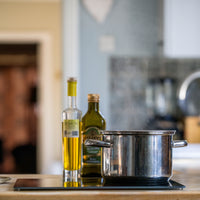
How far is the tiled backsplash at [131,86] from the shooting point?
134 inches

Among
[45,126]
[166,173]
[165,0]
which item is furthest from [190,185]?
[45,126]

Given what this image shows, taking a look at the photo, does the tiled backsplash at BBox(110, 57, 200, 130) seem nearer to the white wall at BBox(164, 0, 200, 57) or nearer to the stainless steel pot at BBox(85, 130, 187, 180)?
the white wall at BBox(164, 0, 200, 57)

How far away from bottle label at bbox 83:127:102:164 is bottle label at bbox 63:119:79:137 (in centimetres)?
10

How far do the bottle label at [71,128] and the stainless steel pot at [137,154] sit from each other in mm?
91

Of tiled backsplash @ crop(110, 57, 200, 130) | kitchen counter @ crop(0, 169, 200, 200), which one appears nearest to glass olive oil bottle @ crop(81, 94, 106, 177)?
kitchen counter @ crop(0, 169, 200, 200)

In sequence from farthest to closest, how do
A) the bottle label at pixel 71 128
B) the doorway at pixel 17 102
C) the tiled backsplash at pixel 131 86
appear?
the doorway at pixel 17 102 → the tiled backsplash at pixel 131 86 → the bottle label at pixel 71 128

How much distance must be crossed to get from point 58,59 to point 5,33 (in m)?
0.76

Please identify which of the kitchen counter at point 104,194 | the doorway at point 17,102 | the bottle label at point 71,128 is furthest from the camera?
the doorway at point 17,102

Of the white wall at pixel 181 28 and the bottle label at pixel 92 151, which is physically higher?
the white wall at pixel 181 28

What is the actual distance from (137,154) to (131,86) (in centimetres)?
243

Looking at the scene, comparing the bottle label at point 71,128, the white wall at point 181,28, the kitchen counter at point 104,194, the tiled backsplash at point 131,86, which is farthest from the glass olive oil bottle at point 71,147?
the white wall at point 181,28

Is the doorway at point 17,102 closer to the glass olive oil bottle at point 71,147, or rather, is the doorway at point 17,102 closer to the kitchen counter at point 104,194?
the glass olive oil bottle at point 71,147

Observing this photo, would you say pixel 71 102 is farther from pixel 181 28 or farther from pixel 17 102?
pixel 17 102

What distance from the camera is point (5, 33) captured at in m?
5.41
